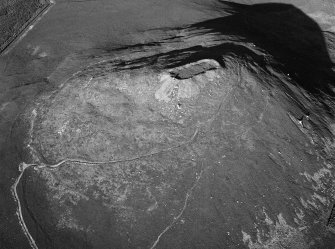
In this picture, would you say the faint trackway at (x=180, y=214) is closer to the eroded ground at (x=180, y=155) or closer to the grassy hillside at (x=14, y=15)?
the eroded ground at (x=180, y=155)

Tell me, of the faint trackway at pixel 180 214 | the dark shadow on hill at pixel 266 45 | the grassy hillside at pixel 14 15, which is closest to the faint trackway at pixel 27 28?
the grassy hillside at pixel 14 15

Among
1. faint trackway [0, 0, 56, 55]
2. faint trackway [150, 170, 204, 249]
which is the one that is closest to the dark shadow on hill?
faint trackway [150, 170, 204, 249]

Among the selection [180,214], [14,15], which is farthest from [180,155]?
[14,15]

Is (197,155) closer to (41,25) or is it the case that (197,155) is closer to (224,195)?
(224,195)

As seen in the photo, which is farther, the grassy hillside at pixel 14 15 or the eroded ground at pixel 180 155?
the grassy hillside at pixel 14 15

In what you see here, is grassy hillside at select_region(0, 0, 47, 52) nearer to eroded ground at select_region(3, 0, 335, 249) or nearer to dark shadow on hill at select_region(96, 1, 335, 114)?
eroded ground at select_region(3, 0, 335, 249)

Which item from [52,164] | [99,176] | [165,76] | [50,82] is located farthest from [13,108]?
[165,76]

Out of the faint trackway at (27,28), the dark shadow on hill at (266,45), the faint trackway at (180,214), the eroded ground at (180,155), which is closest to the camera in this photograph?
the faint trackway at (180,214)
